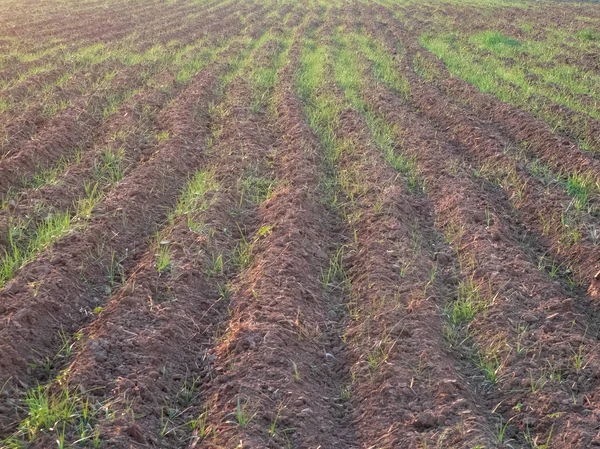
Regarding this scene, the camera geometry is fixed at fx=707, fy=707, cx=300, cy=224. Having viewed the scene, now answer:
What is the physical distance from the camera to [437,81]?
1215 cm

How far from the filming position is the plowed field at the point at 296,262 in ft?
12.7

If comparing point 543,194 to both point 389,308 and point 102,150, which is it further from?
point 102,150

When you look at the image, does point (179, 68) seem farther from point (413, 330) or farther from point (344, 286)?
point (413, 330)

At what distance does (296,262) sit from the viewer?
17.7 ft

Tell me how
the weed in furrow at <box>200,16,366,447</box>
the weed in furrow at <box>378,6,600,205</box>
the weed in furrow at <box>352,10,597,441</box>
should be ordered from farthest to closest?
the weed in furrow at <box>378,6,600,205</box>
the weed in furrow at <box>352,10,597,441</box>
the weed in furrow at <box>200,16,366,447</box>

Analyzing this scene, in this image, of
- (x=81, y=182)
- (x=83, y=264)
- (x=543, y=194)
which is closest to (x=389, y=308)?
(x=83, y=264)

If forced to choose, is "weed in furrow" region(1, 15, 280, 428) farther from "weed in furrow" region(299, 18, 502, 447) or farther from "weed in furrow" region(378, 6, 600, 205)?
"weed in furrow" region(378, 6, 600, 205)

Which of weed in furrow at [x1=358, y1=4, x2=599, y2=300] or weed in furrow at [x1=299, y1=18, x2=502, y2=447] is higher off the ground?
weed in furrow at [x1=299, y1=18, x2=502, y2=447]

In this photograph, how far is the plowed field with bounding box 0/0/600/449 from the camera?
3.88 metres

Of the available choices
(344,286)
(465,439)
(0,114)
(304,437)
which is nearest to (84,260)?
(344,286)

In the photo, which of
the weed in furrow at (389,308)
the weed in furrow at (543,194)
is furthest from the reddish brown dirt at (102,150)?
the weed in furrow at (543,194)

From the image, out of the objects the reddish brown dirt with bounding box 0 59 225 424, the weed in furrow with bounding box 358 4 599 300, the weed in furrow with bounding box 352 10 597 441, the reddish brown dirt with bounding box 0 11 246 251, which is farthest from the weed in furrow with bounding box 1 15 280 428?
the weed in furrow with bounding box 358 4 599 300

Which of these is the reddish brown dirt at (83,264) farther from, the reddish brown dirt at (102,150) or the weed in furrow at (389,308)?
the weed in furrow at (389,308)

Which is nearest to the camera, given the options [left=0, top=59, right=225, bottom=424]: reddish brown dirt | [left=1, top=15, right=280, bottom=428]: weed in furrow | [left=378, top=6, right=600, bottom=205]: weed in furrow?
[left=0, top=59, right=225, bottom=424]: reddish brown dirt
